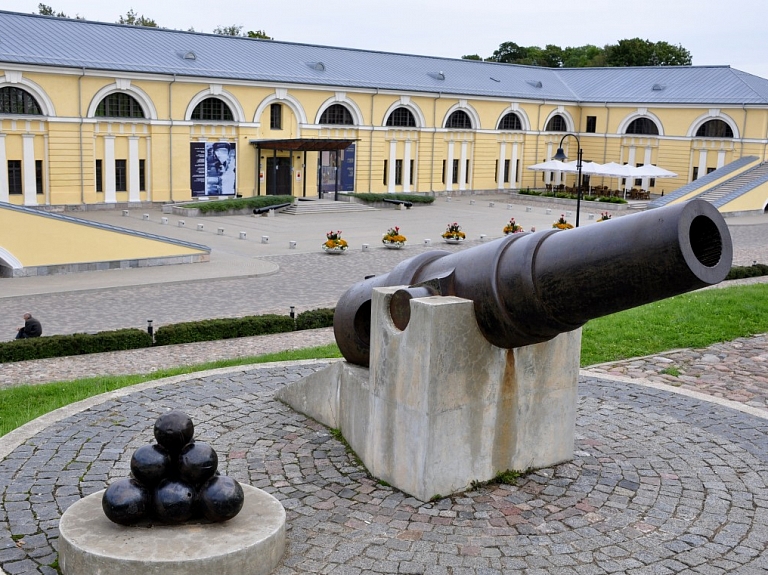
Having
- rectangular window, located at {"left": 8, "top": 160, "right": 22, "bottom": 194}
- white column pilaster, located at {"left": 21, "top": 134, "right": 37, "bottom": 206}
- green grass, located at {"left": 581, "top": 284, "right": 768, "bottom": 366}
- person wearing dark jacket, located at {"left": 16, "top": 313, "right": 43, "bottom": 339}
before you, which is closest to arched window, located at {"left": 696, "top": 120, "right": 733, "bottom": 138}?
white column pilaster, located at {"left": 21, "top": 134, "right": 37, "bottom": 206}

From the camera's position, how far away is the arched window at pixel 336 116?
45219 mm

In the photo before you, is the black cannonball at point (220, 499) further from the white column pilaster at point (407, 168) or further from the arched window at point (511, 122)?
the arched window at point (511, 122)

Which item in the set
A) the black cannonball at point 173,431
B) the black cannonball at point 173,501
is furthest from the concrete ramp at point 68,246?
the black cannonball at point 173,501

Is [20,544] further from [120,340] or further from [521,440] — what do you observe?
[120,340]

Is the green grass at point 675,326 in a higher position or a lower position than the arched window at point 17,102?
lower

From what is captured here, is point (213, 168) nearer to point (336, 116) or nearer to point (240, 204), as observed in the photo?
point (240, 204)

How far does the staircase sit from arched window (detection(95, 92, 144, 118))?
749 cm

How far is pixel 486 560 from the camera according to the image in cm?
639

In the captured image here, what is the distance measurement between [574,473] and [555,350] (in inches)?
43.7

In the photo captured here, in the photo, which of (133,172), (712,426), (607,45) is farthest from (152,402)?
(607,45)

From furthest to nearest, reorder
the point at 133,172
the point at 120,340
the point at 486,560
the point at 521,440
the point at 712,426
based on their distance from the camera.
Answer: the point at 133,172
the point at 120,340
the point at 712,426
the point at 521,440
the point at 486,560

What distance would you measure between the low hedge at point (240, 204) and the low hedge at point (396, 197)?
407 centimetres

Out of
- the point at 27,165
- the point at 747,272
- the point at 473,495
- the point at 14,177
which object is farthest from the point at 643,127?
the point at 473,495

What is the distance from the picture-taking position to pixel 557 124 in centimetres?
5506
